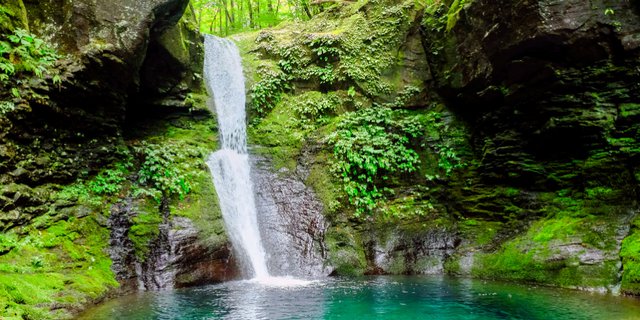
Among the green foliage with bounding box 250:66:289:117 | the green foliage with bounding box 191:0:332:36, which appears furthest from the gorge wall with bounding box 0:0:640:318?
the green foliage with bounding box 191:0:332:36

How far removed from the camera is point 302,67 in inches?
570

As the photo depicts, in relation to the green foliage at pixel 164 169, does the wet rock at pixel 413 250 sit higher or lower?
lower

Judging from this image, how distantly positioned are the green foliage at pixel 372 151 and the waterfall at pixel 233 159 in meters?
2.75

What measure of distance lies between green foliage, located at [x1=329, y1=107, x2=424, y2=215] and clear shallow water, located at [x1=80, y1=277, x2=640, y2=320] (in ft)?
10.2

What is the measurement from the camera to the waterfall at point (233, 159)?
A: 10.3 m

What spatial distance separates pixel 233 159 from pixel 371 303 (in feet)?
22.4

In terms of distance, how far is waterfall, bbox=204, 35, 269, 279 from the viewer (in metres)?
10.3

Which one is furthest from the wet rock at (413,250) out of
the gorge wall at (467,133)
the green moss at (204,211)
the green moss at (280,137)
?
the green moss at (204,211)

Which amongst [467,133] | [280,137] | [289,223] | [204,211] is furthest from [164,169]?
[467,133]

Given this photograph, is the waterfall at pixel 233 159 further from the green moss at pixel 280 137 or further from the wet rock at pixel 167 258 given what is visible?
the wet rock at pixel 167 258

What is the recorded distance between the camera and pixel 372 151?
38.9 feet

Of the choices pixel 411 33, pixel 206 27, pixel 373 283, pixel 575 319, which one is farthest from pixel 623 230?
pixel 206 27

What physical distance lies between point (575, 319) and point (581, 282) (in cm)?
235

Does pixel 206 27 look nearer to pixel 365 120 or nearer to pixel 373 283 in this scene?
pixel 365 120
